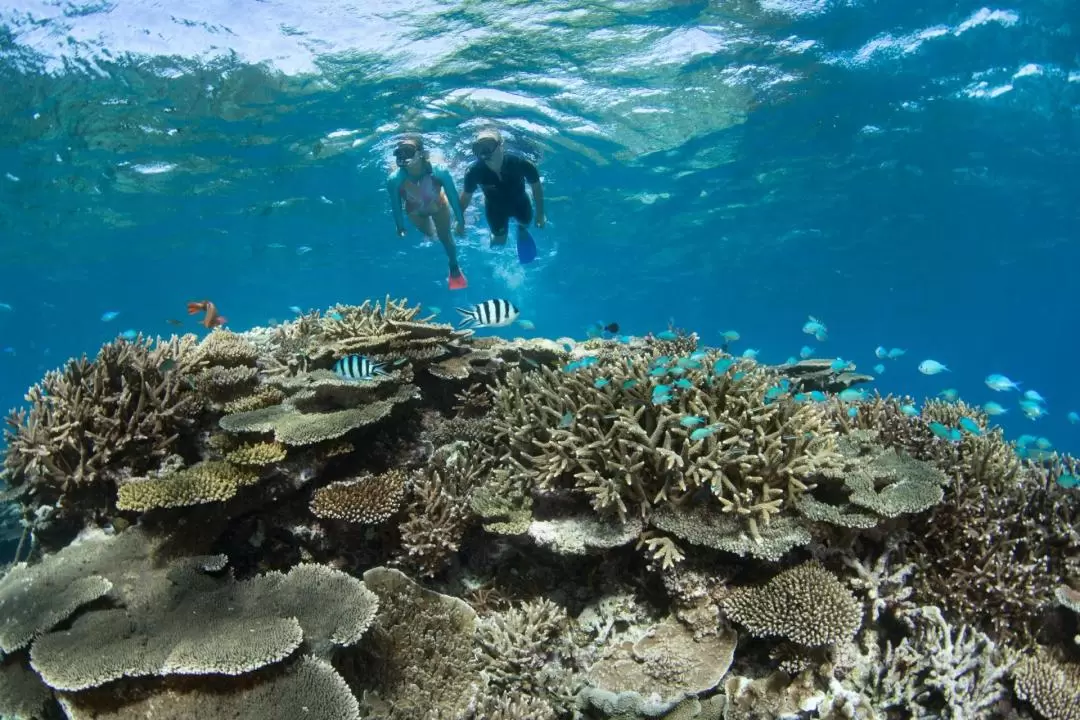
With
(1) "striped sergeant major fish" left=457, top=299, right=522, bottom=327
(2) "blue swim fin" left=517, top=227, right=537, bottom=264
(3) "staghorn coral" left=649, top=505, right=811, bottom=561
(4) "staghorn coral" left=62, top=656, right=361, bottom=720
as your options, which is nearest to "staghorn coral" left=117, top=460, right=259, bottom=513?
(4) "staghorn coral" left=62, top=656, right=361, bottom=720

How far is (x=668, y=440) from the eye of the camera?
14.9 feet

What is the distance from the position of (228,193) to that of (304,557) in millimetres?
27087

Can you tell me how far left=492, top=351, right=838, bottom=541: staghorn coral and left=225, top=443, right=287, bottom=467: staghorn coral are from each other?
190 centimetres

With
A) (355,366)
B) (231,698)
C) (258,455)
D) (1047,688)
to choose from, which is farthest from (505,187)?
(1047,688)

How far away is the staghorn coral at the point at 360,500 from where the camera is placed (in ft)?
15.2

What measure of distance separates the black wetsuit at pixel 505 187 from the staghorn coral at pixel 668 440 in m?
7.07

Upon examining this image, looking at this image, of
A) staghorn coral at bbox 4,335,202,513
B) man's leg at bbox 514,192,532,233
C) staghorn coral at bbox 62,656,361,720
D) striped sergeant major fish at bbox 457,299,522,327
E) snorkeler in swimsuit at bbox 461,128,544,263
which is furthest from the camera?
man's leg at bbox 514,192,532,233

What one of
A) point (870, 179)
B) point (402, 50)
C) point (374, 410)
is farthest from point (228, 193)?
point (870, 179)

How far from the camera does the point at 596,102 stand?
762 inches

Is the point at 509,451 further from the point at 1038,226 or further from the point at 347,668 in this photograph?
the point at 1038,226

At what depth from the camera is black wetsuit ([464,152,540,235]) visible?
1141 cm

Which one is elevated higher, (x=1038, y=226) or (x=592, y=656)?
(x=1038, y=226)

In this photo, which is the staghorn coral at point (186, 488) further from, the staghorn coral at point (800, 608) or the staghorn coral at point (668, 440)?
the staghorn coral at point (800, 608)

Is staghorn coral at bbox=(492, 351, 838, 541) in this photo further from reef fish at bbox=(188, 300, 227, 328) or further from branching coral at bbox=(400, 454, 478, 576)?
reef fish at bbox=(188, 300, 227, 328)
